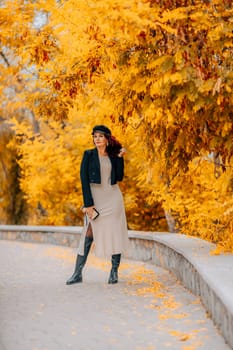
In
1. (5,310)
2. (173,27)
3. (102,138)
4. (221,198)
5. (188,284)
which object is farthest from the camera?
(221,198)

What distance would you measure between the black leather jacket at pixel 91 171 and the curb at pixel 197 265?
108 centimetres

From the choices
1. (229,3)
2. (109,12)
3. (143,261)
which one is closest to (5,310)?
(109,12)

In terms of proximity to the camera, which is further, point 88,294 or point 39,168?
point 39,168

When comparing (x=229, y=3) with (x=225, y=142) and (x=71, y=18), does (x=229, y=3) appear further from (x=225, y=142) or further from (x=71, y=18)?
(x=71, y=18)

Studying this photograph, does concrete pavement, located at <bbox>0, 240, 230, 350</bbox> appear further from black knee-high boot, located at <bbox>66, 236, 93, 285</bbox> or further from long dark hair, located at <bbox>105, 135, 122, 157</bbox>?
long dark hair, located at <bbox>105, 135, 122, 157</bbox>

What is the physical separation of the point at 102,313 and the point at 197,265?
93cm

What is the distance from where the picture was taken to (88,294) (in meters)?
7.19

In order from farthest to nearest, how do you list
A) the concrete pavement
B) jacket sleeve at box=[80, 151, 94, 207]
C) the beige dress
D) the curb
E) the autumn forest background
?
the beige dress
jacket sleeve at box=[80, 151, 94, 207]
the autumn forest background
the concrete pavement
the curb

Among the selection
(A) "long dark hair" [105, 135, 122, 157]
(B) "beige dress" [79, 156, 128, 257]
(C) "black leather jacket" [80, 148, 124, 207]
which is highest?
(A) "long dark hair" [105, 135, 122, 157]

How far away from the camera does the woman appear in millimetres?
7793

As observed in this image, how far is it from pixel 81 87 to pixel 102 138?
634 mm

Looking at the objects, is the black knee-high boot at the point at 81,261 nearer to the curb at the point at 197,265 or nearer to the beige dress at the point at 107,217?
the beige dress at the point at 107,217

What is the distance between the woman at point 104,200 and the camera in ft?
25.6

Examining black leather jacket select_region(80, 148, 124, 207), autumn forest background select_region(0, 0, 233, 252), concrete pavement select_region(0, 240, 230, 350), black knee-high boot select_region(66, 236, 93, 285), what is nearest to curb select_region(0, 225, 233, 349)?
concrete pavement select_region(0, 240, 230, 350)
